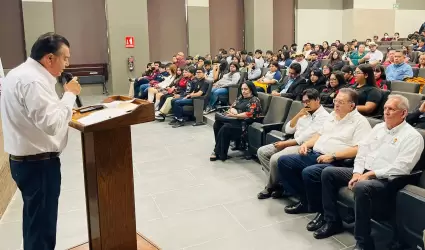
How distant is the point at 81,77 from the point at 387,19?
11.5m

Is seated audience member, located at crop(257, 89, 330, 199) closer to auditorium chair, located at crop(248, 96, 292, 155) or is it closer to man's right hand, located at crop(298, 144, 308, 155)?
man's right hand, located at crop(298, 144, 308, 155)

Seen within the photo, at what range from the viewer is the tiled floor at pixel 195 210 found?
2.84m

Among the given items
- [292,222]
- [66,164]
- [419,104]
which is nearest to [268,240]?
[292,222]

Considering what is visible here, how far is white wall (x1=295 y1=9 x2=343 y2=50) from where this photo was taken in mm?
14461

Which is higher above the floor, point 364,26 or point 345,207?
point 364,26

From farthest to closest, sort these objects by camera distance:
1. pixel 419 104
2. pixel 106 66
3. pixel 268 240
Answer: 1. pixel 106 66
2. pixel 419 104
3. pixel 268 240

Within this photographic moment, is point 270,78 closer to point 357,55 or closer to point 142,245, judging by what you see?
point 357,55

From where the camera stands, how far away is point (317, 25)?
48.5ft

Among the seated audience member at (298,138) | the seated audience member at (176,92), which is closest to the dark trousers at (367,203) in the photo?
the seated audience member at (298,138)

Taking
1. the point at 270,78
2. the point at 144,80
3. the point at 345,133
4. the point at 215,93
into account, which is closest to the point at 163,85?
the point at 144,80

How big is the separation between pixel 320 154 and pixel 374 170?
59 centimetres

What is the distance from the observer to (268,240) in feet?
9.26

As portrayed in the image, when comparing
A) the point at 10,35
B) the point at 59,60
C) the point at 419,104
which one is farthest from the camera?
the point at 10,35

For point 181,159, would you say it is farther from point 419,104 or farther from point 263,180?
point 419,104
